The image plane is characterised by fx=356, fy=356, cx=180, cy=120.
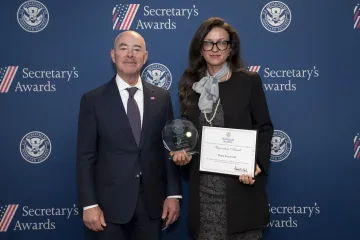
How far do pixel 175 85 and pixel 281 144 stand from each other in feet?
3.36

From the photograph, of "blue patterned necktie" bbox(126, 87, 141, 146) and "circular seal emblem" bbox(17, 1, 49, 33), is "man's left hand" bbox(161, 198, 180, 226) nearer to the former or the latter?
"blue patterned necktie" bbox(126, 87, 141, 146)

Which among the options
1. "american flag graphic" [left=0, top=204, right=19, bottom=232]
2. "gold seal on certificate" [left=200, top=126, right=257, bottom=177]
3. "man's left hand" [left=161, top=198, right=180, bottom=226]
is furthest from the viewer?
"american flag graphic" [left=0, top=204, right=19, bottom=232]

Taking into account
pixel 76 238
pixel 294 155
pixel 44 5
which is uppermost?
pixel 44 5

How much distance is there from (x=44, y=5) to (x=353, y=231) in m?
3.21

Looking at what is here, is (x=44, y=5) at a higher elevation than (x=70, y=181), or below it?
higher

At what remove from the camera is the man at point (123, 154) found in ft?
7.23

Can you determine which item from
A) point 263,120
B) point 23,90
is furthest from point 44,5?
point 263,120

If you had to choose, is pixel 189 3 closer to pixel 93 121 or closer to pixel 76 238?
pixel 93 121

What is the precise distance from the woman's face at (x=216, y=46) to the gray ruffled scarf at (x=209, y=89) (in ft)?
0.23

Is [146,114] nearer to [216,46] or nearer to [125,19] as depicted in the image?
[216,46]

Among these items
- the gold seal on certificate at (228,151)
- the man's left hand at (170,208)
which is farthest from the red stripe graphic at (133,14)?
the man's left hand at (170,208)

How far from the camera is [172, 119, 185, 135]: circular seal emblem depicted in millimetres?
2139

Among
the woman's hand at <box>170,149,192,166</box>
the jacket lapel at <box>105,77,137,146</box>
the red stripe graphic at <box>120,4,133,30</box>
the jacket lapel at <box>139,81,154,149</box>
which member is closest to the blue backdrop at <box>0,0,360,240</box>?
the red stripe graphic at <box>120,4,133,30</box>

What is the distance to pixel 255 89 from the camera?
7.41 feet
